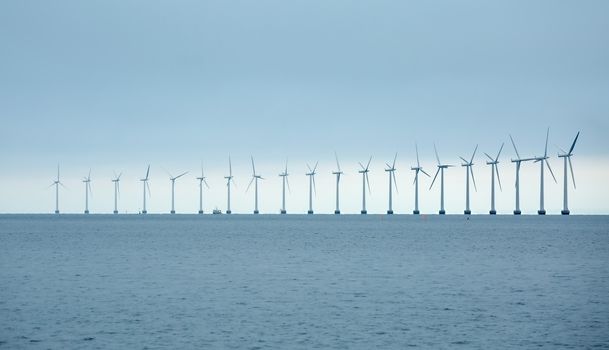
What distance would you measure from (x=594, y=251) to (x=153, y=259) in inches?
2196

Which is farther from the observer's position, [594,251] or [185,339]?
[594,251]

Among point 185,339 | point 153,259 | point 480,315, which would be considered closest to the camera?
point 185,339

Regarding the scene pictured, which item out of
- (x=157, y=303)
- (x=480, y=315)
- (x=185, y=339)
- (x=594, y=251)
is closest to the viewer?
(x=185, y=339)

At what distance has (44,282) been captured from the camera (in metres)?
72.0

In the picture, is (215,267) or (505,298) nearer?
(505,298)

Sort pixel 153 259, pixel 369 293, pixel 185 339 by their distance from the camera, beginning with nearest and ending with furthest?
1. pixel 185 339
2. pixel 369 293
3. pixel 153 259

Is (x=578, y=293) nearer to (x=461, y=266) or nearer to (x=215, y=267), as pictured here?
(x=461, y=266)

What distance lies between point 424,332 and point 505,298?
1560 cm

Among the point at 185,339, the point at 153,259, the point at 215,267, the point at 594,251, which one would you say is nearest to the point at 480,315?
the point at 185,339

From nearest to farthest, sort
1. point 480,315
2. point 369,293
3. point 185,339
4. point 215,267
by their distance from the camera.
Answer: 1. point 185,339
2. point 480,315
3. point 369,293
4. point 215,267

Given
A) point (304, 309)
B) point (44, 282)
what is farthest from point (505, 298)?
point (44, 282)

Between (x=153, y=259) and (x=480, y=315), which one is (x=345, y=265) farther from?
(x=480, y=315)

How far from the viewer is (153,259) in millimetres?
102375

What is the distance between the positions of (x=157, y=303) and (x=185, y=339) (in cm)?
1381
